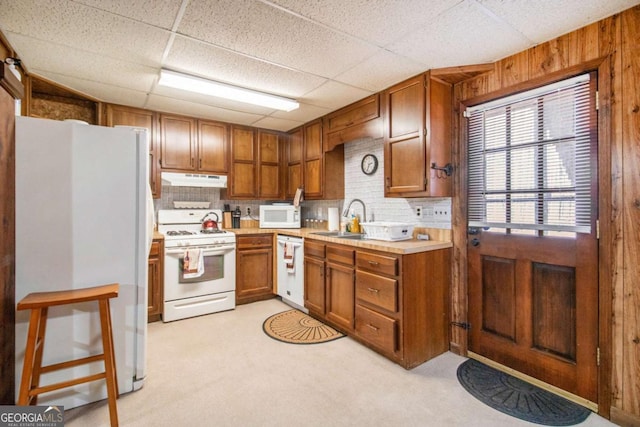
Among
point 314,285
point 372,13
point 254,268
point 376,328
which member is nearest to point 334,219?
point 314,285

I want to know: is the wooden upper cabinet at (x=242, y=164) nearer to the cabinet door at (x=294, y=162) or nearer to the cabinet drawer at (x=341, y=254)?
the cabinet door at (x=294, y=162)

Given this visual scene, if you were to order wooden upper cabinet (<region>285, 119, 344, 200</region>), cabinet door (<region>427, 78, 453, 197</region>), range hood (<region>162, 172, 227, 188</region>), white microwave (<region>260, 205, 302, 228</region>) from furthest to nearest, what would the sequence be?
white microwave (<region>260, 205, 302, 228</region>), wooden upper cabinet (<region>285, 119, 344, 200</region>), range hood (<region>162, 172, 227, 188</region>), cabinet door (<region>427, 78, 453, 197</region>)

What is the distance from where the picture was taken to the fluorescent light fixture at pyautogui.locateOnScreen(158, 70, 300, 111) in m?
2.62

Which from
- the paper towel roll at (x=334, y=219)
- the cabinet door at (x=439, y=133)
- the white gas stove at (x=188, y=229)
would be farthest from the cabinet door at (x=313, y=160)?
the cabinet door at (x=439, y=133)

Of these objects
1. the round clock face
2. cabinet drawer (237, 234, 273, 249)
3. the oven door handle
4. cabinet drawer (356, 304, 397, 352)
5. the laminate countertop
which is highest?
the round clock face

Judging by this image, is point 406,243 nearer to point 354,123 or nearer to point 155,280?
point 354,123

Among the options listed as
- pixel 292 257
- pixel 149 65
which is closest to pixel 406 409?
pixel 292 257

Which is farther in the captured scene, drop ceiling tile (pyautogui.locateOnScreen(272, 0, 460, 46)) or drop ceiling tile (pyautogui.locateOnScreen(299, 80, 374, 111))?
drop ceiling tile (pyautogui.locateOnScreen(299, 80, 374, 111))

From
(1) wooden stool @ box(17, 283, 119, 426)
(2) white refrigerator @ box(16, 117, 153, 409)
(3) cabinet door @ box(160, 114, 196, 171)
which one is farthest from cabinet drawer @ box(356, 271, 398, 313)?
(3) cabinet door @ box(160, 114, 196, 171)

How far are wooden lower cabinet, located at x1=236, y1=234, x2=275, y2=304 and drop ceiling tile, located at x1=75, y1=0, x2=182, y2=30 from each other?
2455 millimetres

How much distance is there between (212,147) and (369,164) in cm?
212

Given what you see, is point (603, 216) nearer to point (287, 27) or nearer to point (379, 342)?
point (379, 342)

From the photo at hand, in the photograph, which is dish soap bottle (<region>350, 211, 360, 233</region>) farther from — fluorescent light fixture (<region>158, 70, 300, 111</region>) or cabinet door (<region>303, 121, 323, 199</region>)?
fluorescent light fixture (<region>158, 70, 300, 111</region>)

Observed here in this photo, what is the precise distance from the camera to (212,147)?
4078 millimetres
